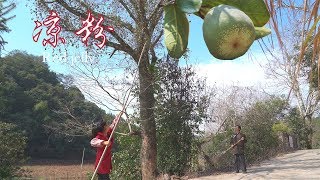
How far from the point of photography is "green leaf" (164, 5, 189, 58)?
0.53 meters

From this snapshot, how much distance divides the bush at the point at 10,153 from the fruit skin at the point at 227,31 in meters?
10.9

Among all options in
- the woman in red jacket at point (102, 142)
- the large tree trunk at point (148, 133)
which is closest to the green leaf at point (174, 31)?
the woman in red jacket at point (102, 142)

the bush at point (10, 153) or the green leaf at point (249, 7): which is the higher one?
the bush at point (10, 153)

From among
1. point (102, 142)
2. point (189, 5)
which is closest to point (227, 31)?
point (189, 5)

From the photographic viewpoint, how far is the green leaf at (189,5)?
0.50 m

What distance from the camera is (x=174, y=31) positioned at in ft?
1.75

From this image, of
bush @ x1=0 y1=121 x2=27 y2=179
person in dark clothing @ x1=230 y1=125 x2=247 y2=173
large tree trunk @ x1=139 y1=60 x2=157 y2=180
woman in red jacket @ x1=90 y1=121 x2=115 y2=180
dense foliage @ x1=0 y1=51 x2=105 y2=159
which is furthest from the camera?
dense foliage @ x1=0 y1=51 x2=105 y2=159

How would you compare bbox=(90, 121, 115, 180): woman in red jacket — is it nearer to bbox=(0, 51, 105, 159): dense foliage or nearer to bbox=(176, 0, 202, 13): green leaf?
bbox=(176, 0, 202, 13): green leaf

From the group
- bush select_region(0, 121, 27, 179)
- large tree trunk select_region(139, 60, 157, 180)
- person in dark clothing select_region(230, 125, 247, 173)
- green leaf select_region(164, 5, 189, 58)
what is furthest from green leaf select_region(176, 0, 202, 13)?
bush select_region(0, 121, 27, 179)

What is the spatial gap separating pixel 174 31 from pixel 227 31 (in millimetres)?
76

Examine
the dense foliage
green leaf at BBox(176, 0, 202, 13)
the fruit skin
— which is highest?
the dense foliage

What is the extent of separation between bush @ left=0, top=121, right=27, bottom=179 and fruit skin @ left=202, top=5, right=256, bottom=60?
1093 cm

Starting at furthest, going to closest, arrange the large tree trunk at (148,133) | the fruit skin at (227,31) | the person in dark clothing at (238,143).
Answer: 1. the person in dark clothing at (238,143)
2. the large tree trunk at (148,133)
3. the fruit skin at (227,31)

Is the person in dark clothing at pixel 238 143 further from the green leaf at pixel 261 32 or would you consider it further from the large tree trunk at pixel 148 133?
the green leaf at pixel 261 32
